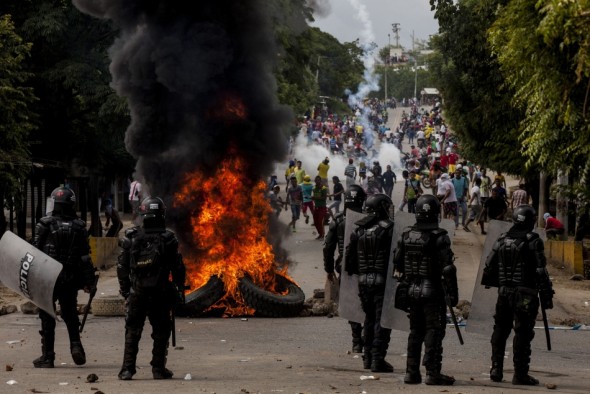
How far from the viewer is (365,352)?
1180cm

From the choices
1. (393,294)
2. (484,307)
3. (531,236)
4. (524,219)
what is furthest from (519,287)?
(393,294)

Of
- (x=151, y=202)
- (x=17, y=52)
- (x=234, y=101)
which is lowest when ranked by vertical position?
(x=151, y=202)

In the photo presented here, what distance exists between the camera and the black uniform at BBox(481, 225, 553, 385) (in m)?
10.9

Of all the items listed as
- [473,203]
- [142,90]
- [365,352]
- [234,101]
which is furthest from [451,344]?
[473,203]

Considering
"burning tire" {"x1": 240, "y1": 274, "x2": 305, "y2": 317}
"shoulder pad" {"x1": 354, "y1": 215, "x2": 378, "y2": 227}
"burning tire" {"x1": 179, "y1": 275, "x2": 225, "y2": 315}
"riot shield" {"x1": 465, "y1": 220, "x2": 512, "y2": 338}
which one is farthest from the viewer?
"burning tire" {"x1": 240, "y1": 274, "x2": 305, "y2": 317}

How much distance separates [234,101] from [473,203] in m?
14.5

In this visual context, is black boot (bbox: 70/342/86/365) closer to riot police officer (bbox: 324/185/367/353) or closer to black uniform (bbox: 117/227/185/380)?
black uniform (bbox: 117/227/185/380)

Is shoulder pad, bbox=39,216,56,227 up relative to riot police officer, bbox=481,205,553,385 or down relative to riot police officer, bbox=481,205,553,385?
up

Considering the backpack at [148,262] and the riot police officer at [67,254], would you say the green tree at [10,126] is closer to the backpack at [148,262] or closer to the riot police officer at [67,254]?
the riot police officer at [67,254]

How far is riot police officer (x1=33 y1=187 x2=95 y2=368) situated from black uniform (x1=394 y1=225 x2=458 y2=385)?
10.4 feet

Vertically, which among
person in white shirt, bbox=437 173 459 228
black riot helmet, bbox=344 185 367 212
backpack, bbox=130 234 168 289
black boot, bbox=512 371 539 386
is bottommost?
black boot, bbox=512 371 539 386

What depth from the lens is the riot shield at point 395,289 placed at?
11547 millimetres

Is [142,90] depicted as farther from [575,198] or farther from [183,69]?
[575,198]

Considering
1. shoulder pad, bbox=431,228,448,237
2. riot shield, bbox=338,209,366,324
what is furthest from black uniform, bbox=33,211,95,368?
shoulder pad, bbox=431,228,448,237
